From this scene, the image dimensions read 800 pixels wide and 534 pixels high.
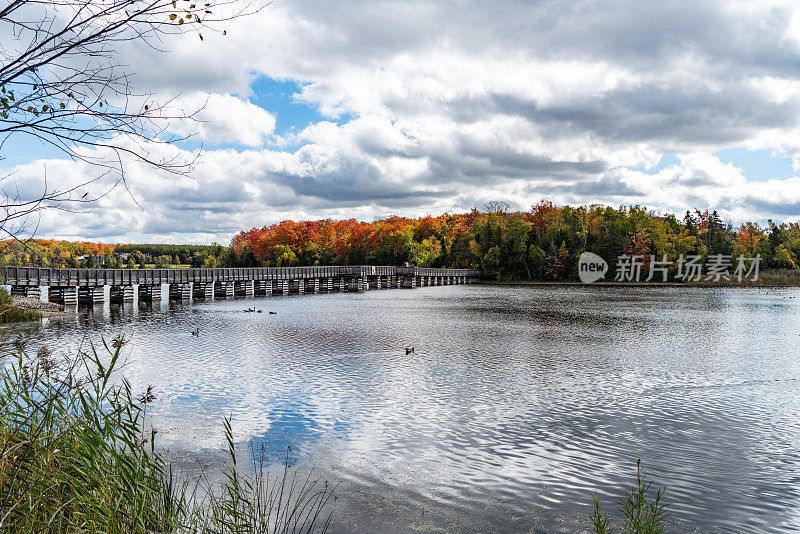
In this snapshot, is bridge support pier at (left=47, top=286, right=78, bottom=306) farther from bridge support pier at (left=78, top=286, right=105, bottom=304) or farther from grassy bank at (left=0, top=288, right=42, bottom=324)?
grassy bank at (left=0, top=288, right=42, bottom=324)

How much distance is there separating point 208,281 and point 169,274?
14.3 ft

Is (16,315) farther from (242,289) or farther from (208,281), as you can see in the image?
(242,289)

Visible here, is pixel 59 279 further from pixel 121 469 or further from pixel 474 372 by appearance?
pixel 121 469

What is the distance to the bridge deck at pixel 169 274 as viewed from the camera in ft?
133

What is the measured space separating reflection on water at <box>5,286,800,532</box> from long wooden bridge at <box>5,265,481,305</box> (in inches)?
667

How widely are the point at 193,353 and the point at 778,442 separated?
19.4 m

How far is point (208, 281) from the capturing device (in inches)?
2127

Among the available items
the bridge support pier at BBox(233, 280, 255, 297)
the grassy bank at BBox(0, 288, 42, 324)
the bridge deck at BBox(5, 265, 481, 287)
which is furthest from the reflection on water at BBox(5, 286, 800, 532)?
the bridge support pier at BBox(233, 280, 255, 297)

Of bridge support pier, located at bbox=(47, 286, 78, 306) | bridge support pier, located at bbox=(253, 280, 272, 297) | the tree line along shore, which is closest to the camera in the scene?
bridge support pier, located at bbox=(47, 286, 78, 306)

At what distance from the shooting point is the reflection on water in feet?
27.0

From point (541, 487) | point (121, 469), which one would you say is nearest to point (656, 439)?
point (541, 487)

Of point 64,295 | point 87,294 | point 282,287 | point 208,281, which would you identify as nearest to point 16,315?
point 64,295

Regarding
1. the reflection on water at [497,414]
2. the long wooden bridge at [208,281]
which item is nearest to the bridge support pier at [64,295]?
the long wooden bridge at [208,281]

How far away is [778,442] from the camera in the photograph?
10.9m
